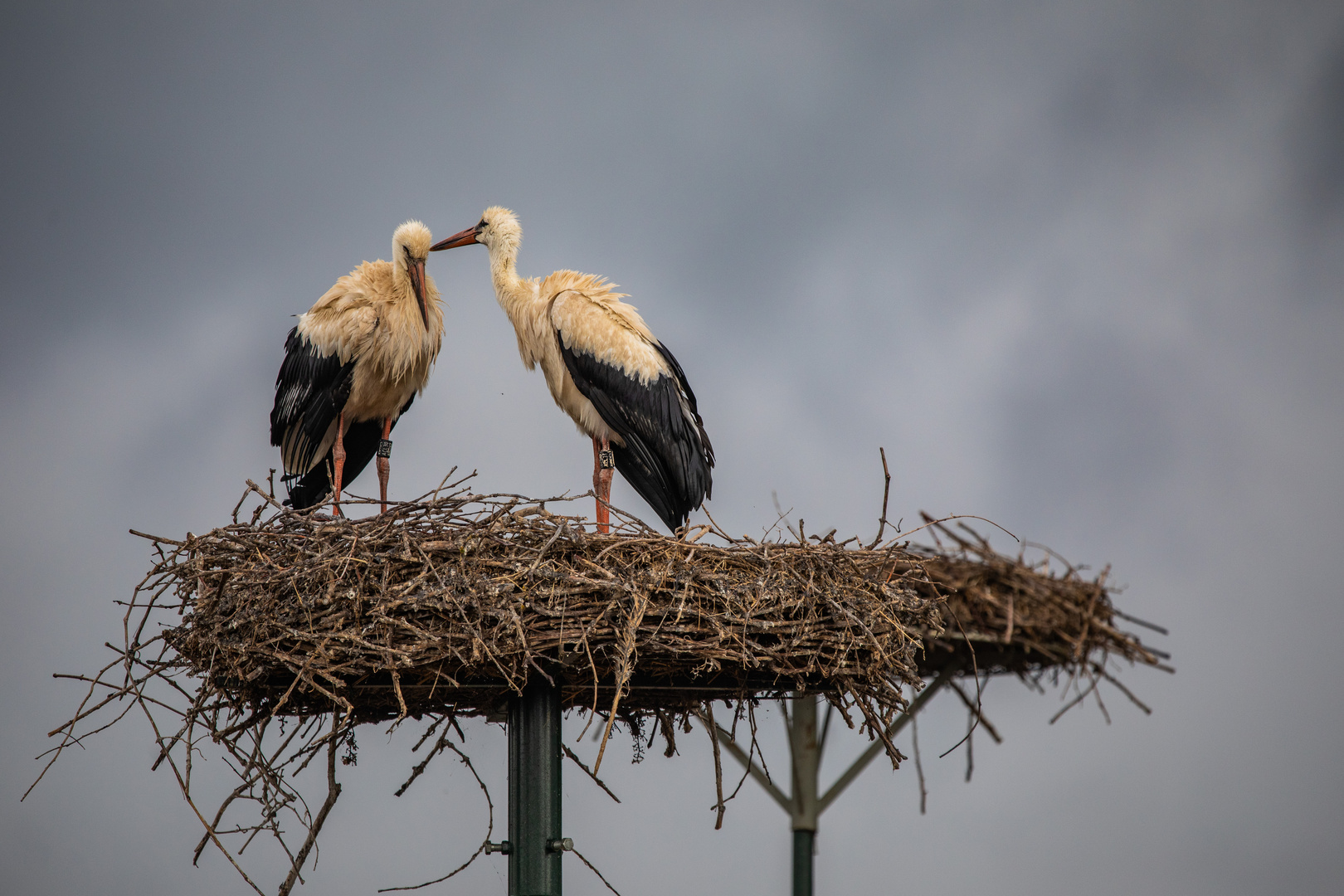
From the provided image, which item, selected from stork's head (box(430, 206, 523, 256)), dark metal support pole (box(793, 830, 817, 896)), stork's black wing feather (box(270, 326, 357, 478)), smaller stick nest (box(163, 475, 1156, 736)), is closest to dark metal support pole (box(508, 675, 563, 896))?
smaller stick nest (box(163, 475, 1156, 736))

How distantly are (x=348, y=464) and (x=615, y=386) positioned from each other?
166cm

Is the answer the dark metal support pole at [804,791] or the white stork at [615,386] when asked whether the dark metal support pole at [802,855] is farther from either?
the white stork at [615,386]

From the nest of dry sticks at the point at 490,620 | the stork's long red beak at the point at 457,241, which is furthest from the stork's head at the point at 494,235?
the nest of dry sticks at the point at 490,620

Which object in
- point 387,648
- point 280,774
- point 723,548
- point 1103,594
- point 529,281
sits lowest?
point 280,774

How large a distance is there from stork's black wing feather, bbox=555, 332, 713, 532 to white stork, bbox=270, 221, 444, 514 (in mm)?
793

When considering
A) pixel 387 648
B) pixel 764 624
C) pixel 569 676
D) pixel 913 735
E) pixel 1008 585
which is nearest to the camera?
pixel 387 648

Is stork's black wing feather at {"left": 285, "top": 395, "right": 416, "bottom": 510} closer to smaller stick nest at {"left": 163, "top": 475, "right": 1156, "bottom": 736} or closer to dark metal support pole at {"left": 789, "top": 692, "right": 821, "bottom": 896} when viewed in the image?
smaller stick nest at {"left": 163, "top": 475, "right": 1156, "bottom": 736}

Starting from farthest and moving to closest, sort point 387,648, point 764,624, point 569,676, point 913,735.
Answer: point 913,735 → point 569,676 → point 764,624 → point 387,648

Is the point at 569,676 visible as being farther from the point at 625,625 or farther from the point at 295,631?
the point at 295,631

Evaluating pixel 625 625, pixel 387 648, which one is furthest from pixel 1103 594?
pixel 387 648

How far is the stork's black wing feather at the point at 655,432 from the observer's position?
22.0 feet

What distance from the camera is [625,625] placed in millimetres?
4746

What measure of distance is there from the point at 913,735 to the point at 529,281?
3.10 metres

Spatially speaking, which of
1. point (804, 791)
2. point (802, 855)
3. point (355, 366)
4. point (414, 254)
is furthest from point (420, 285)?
point (802, 855)
